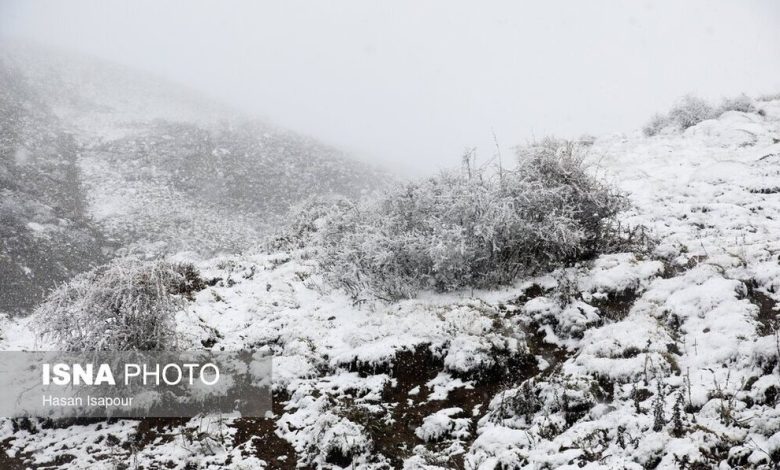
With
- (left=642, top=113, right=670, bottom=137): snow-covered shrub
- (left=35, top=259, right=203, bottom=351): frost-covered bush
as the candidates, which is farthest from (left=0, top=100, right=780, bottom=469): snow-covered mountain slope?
(left=642, top=113, right=670, bottom=137): snow-covered shrub

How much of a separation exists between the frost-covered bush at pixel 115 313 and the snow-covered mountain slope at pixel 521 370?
94cm

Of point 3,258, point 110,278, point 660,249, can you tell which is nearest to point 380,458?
point 110,278

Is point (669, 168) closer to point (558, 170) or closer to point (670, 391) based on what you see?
point (558, 170)

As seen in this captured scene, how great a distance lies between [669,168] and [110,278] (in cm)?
1494

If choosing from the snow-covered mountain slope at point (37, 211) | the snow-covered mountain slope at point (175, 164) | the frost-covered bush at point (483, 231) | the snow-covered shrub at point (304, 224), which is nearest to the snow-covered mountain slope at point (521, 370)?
the frost-covered bush at point (483, 231)

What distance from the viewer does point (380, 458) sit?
6.28 m

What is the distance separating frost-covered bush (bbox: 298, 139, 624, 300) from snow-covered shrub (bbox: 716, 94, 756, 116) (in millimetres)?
12203

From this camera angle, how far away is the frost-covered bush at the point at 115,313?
25.9ft

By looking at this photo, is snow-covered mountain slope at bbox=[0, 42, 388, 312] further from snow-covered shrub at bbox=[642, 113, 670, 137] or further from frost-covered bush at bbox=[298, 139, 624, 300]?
snow-covered shrub at bbox=[642, 113, 670, 137]

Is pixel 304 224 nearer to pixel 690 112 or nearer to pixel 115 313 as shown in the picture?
pixel 115 313

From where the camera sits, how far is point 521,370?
7676 mm

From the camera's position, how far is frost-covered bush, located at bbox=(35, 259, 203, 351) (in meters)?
7.90

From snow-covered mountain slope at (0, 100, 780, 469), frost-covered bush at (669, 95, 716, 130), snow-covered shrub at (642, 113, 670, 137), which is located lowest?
snow-covered mountain slope at (0, 100, 780, 469)

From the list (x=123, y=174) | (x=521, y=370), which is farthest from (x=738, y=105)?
(x=123, y=174)
